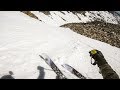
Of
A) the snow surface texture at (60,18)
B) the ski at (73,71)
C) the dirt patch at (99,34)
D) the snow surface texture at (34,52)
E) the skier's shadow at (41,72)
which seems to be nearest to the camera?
the skier's shadow at (41,72)

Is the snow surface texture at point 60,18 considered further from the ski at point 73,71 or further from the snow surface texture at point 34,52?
the ski at point 73,71

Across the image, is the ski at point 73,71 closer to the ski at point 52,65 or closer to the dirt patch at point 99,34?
the ski at point 52,65

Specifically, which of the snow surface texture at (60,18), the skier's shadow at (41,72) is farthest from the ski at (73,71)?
the snow surface texture at (60,18)

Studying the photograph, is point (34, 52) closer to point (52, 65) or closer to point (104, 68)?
point (52, 65)

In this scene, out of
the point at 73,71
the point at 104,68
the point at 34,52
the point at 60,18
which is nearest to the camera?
the point at 104,68

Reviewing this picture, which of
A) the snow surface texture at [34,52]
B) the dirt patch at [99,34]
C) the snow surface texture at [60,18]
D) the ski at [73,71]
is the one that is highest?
the snow surface texture at [60,18]

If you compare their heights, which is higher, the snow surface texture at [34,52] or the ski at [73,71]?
the snow surface texture at [34,52]

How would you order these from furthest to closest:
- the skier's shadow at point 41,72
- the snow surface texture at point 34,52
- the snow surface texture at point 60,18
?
1. the snow surface texture at point 60,18
2. the snow surface texture at point 34,52
3. the skier's shadow at point 41,72

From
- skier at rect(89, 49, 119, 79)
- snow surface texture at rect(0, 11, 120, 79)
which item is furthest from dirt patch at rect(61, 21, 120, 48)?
skier at rect(89, 49, 119, 79)

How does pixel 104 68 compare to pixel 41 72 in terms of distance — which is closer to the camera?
pixel 104 68

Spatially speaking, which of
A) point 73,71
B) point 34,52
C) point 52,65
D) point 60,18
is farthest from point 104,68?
point 60,18

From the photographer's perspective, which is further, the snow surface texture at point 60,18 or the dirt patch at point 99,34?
the snow surface texture at point 60,18

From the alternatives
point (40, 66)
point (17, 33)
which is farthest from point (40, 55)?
point (17, 33)
